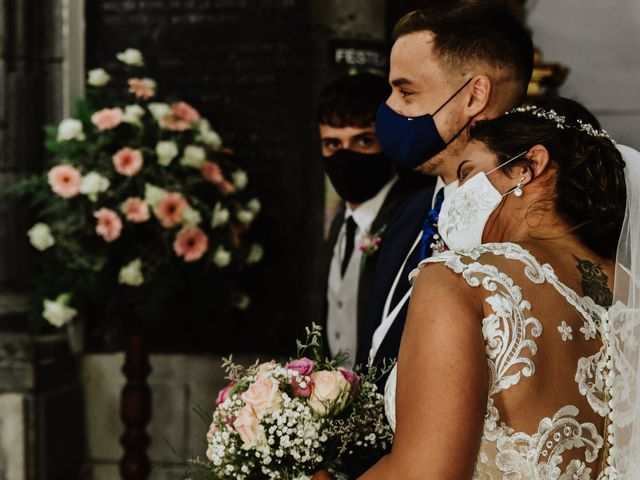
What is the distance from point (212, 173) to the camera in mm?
3803

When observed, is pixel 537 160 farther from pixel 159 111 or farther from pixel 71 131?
pixel 71 131

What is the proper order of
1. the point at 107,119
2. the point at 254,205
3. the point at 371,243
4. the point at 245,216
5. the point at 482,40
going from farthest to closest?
the point at 254,205 → the point at 245,216 → the point at 107,119 → the point at 371,243 → the point at 482,40

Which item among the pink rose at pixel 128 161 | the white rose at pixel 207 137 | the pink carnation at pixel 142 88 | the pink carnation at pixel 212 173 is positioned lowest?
the pink carnation at pixel 212 173

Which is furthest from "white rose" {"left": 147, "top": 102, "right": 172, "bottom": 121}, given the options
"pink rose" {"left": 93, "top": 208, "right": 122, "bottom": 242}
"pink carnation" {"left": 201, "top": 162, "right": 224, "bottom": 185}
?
"pink rose" {"left": 93, "top": 208, "right": 122, "bottom": 242}

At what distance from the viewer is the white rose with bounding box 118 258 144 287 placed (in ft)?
11.8

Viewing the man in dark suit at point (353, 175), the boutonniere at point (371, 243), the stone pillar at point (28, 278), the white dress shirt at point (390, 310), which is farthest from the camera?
the stone pillar at point (28, 278)

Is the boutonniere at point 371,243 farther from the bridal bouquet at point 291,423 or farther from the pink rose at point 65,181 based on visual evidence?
the pink rose at point 65,181

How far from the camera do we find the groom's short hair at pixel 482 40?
2289 mm

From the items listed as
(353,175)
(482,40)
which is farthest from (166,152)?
(482,40)

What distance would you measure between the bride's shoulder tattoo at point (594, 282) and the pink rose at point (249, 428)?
0.69 metres

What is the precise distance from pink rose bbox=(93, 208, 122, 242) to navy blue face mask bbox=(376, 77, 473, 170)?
1.55 meters

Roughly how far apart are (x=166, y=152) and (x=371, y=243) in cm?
113

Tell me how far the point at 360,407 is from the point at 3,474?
3109mm

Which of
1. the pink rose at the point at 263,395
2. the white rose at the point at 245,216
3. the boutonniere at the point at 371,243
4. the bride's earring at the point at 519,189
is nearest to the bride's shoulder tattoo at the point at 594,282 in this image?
the bride's earring at the point at 519,189
